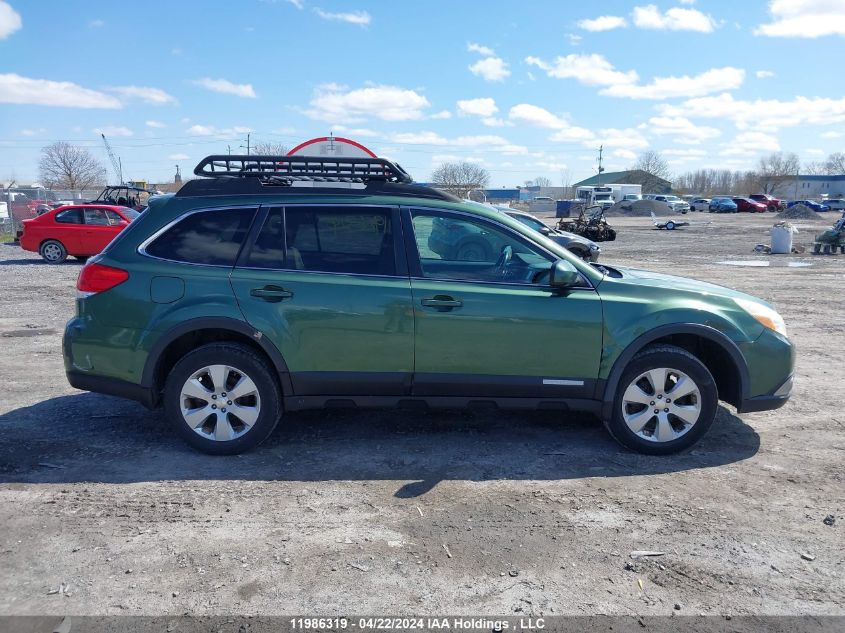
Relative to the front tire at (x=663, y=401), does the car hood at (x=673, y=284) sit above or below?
above

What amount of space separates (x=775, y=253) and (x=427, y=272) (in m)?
21.6

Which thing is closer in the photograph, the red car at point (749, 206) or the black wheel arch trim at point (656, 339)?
the black wheel arch trim at point (656, 339)

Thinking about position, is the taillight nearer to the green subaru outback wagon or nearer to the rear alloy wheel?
the green subaru outback wagon

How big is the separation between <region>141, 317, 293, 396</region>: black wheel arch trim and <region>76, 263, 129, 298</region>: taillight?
511 mm

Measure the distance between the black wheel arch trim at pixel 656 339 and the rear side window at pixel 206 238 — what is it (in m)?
2.74

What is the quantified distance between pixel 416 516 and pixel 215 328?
6.23 feet

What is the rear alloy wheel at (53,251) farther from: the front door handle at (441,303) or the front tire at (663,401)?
the front tire at (663,401)

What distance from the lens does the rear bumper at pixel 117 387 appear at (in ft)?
15.4

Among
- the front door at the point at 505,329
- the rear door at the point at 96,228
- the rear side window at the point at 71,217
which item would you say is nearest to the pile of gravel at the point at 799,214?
the rear door at the point at 96,228

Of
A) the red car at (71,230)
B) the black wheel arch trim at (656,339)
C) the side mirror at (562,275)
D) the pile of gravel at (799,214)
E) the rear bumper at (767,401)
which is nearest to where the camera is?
the side mirror at (562,275)

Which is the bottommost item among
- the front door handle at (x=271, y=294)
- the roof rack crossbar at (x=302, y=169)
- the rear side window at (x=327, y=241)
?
the front door handle at (x=271, y=294)

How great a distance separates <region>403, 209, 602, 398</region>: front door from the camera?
4578mm

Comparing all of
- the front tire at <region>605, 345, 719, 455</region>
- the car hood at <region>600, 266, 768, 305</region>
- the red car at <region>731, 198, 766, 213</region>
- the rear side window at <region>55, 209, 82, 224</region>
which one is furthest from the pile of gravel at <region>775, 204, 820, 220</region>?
the front tire at <region>605, 345, 719, 455</region>

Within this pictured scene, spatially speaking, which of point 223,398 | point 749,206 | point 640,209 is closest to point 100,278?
point 223,398
